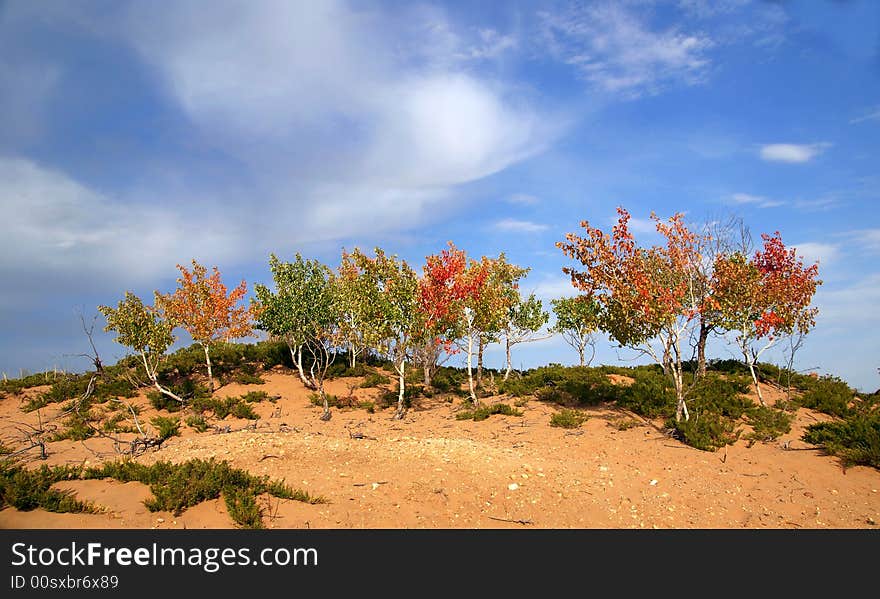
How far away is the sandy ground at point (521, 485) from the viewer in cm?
966

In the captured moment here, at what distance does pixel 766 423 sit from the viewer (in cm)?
1736

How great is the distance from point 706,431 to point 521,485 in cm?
838

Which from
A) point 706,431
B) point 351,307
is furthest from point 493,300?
point 706,431

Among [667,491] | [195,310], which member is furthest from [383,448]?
[195,310]

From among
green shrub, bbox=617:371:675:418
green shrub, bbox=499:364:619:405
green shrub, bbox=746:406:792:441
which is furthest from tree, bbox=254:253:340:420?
green shrub, bbox=746:406:792:441

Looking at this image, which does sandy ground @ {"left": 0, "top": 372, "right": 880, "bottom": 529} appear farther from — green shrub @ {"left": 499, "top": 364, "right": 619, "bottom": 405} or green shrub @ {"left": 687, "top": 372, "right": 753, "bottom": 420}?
green shrub @ {"left": 499, "top": 364, "right": 619, "bottom": 405}

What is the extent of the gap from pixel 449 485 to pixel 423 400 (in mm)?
16437

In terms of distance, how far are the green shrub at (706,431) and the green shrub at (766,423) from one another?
662mm

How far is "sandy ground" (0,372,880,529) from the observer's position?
9.66 meters

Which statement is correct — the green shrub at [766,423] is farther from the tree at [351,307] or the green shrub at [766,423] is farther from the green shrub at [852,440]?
the tree at [351,307]

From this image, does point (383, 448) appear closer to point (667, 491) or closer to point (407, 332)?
point (667, 491)

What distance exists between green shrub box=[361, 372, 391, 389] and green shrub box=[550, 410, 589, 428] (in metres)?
14.3

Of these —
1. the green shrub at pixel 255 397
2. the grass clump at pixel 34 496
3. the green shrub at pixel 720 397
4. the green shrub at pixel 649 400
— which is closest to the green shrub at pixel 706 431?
the green shrub at pixel 720 397
